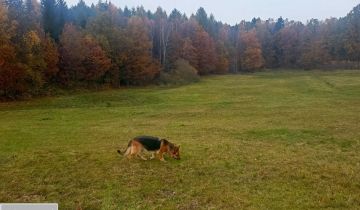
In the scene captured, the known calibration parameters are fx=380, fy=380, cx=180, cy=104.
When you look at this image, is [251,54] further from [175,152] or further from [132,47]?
[175,152]

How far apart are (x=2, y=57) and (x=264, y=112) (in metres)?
30.3

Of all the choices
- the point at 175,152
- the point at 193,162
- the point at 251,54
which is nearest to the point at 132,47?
the point at 251,54

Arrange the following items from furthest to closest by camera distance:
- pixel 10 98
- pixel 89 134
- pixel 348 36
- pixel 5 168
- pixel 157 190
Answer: pixel 348 36
pixel 10 98
pixel 89 134
pixel 5 168
pixel 157 190

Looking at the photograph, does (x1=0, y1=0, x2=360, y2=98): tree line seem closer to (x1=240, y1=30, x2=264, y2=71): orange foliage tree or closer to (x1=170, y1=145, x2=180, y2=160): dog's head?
(x1=240, y1=30, x2=264, y2=71): orange foliage tree

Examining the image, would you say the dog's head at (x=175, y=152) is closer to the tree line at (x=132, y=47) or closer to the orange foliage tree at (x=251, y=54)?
the tree line at (x=132, y=47)

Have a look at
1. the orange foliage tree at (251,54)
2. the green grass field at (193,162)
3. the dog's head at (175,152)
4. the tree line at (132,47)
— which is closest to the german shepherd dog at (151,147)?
the dog's head at (175,152)

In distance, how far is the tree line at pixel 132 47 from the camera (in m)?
50.1

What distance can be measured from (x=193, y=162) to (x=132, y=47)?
62.2m

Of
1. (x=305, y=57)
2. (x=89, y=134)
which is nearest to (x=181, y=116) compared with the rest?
(x=89, y=134)

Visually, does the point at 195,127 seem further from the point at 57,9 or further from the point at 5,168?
the point at 57,9

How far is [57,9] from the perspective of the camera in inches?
2896

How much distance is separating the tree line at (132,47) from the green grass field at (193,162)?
62.4ft

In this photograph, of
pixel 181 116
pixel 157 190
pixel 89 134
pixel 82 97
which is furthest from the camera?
pixel 82 97

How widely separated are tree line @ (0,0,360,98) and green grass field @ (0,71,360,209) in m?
19.0
